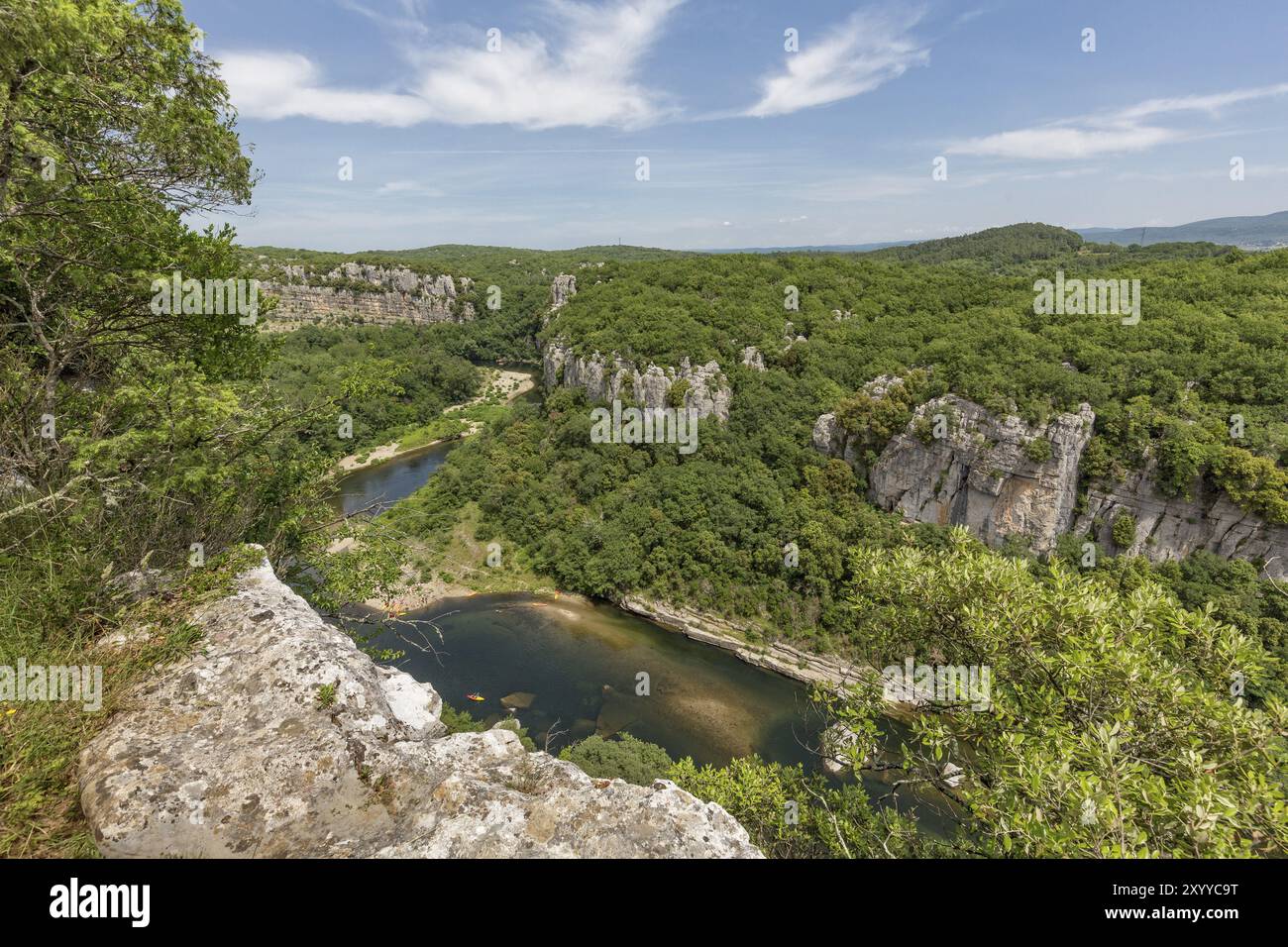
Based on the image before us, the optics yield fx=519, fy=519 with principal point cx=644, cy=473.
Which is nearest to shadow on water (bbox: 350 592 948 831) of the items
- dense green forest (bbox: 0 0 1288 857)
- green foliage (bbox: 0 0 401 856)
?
dense green forest (bbox: 0 0 1288 857)

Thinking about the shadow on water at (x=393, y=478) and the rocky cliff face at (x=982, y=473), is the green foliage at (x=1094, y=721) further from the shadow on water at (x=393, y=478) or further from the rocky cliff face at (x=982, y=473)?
the shadow on water at (x=393, y=478)

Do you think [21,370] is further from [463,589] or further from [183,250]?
[463,589]

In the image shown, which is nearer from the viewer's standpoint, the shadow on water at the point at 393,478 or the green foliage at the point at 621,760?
the green foliage at the point at 621,760

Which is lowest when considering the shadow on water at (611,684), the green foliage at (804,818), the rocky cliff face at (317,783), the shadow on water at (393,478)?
the shadow on water at (611,684)

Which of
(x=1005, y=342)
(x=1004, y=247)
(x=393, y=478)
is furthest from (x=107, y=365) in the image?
(x=1004, y=247)

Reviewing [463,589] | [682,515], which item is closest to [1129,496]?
[682,515]

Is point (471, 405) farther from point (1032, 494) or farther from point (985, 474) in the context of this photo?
point (1032, 494)

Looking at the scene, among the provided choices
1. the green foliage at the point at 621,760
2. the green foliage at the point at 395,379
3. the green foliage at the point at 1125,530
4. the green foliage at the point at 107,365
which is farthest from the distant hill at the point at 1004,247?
the green foliage at the point at 107,365
